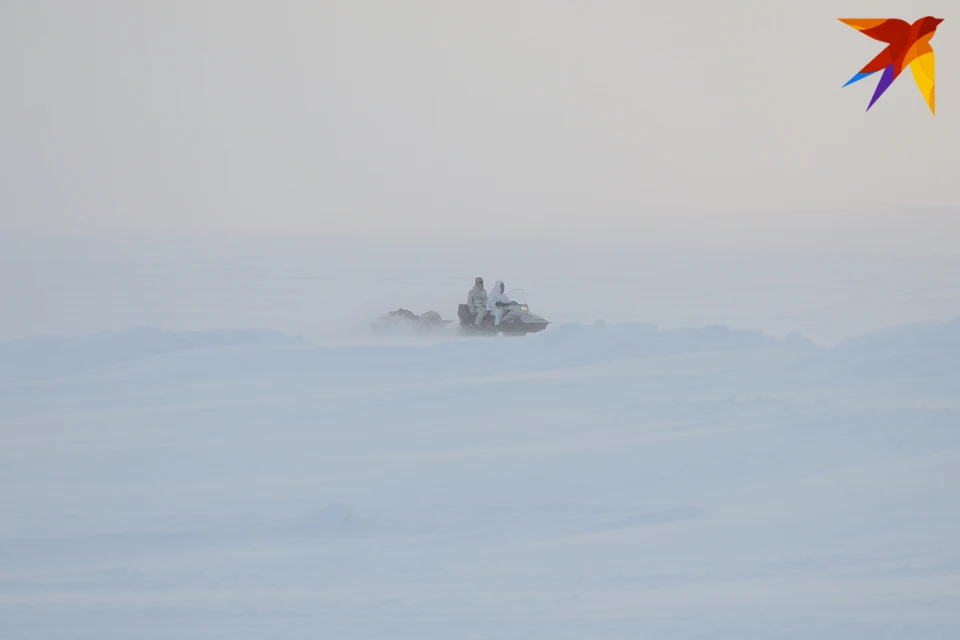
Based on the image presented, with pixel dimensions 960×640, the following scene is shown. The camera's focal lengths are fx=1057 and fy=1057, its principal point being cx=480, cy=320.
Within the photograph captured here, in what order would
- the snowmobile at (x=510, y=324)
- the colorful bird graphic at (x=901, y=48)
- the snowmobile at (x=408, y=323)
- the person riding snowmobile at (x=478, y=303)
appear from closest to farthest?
1. the colorful bird graphic at (x=901, y=48)
2. the snowmobile at (x=510, y=324)
3. the person riding snowmobile at (x=478, y=303)
4. the snowmobile at (x=408, y=323)

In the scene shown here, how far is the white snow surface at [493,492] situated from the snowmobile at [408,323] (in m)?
3.80

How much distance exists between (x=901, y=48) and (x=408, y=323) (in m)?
11.8

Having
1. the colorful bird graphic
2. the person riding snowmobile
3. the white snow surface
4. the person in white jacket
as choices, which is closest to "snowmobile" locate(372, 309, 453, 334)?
the person riding snowmobile

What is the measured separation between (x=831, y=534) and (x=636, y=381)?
18.2 feet

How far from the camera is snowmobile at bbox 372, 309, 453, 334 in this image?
19547 millimetres

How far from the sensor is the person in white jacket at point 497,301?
60.7ft

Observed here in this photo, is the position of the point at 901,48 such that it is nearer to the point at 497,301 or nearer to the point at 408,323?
the point at 497,301

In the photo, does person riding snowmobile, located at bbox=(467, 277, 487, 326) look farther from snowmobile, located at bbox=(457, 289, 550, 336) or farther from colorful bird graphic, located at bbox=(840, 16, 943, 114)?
colorful bird graphic, located at bbox=(840, 16, 943, 114)

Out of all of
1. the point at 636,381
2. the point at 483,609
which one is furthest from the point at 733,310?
the point at 483,609

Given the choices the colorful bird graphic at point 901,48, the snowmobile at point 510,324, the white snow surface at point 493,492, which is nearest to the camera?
the white snow surface at point 493,492

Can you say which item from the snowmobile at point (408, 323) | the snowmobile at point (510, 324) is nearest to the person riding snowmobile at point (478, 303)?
the snowmobile at point (510, 324)

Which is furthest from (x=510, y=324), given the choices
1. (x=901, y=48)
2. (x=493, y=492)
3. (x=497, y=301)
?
(x=901, y=48)

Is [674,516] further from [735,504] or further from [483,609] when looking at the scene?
[483,609]

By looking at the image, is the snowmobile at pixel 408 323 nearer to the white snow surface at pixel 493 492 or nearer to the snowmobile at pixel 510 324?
the snowmobile at pixel 510 324
